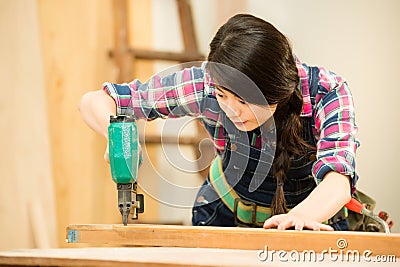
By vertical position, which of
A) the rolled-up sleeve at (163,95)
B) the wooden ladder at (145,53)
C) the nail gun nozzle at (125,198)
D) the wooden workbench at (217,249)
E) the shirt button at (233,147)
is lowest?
the wooden workbench at (217,249)

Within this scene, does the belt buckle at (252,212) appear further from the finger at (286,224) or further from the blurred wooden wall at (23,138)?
the blurred wooden wall at (23,138)

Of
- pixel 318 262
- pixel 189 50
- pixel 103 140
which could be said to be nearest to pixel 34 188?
pixel 103 140

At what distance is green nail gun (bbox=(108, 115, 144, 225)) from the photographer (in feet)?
5.29

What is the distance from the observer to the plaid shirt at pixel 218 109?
1.80 meters

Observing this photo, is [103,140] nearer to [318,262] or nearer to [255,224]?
[255,224]

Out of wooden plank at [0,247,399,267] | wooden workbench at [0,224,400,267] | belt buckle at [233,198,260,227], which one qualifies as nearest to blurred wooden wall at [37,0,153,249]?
belt buckle at [233,198,260,227]

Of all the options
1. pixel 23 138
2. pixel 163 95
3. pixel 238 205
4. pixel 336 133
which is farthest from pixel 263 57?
pixel 23 138

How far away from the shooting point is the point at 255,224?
2088 mm

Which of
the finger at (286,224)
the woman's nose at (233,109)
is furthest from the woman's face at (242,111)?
the finger at (286,224)

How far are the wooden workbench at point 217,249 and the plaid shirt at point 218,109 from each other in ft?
1.00

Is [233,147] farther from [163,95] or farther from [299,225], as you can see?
[299,225]

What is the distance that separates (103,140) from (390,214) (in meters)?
1.44

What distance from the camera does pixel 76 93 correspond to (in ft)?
11.2

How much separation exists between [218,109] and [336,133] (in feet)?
1.14
